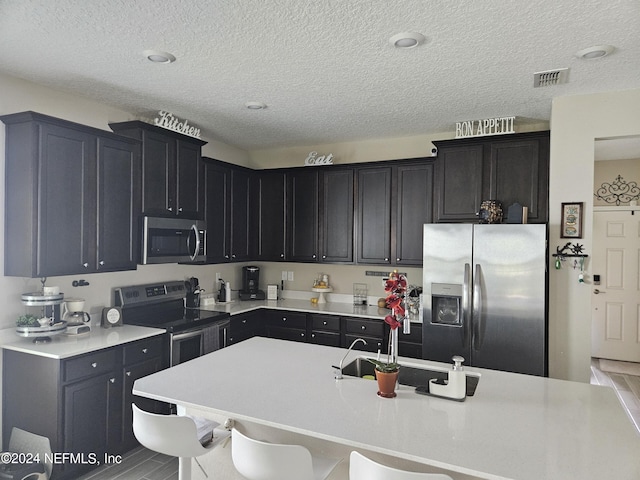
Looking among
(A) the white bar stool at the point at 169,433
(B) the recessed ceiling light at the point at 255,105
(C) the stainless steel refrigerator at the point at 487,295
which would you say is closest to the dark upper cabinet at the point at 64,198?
(B) the recessed ceiling light at the point at 255,105

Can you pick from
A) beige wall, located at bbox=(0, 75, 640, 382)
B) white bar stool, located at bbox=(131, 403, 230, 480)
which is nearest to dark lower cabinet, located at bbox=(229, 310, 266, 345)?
beige wall, located at bbox=(0, 75, 640, 382)

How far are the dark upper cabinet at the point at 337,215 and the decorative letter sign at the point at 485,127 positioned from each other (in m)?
1.21

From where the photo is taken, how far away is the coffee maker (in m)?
5.05

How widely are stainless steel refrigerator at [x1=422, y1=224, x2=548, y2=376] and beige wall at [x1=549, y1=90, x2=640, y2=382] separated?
11 cm

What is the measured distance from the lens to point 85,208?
308cm

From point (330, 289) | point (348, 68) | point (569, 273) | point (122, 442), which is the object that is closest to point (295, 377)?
point (122, 442)

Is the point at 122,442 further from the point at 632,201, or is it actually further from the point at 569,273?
the point at 632,201

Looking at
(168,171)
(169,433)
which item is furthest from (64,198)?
(169,433)

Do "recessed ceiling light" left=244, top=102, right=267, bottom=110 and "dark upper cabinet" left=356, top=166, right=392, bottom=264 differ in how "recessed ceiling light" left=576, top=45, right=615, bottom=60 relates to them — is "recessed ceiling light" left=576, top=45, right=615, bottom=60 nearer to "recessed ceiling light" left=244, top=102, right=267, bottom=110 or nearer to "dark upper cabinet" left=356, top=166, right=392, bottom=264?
"dark upper cabinet" left=356, top=166, right=392, bottom=264

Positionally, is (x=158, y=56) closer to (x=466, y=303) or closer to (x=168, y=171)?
(x=168, y=171)

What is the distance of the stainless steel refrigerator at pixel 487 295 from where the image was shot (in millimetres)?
3258

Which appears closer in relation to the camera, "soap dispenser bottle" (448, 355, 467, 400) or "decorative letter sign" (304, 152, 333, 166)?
"soap dispenser bottle" (448, 355, 467, 400)

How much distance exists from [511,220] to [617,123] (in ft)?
3.33

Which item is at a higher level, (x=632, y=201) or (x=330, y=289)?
(x=632, y=201)
